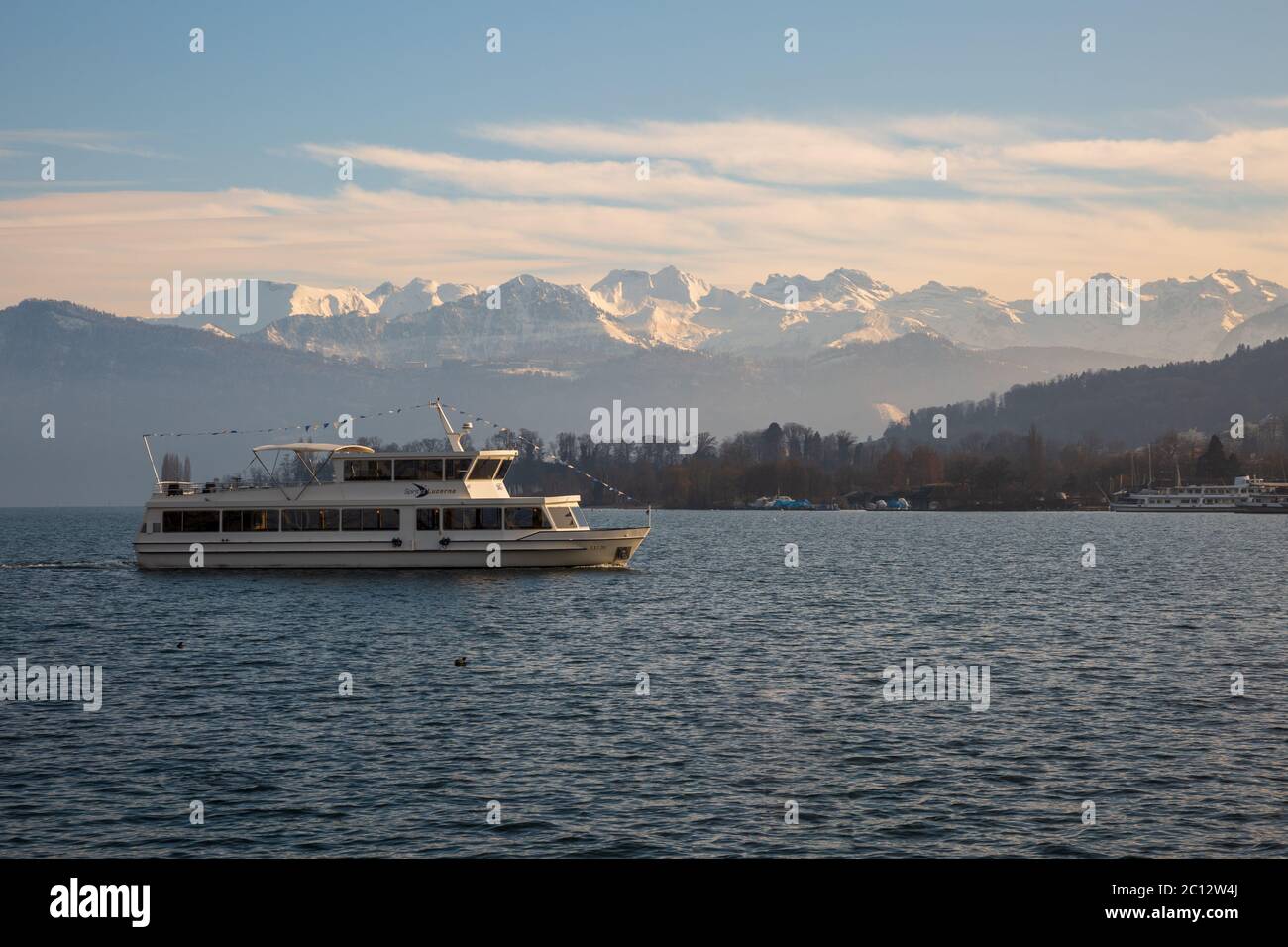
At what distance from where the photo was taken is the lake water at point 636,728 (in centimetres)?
2572

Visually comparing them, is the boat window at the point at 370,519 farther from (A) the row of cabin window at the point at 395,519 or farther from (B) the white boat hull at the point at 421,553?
(B) the white boat hull at the point at 421,553

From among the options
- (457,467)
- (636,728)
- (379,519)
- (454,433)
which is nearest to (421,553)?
(379,519)

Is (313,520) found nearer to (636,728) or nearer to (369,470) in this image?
(369,470)

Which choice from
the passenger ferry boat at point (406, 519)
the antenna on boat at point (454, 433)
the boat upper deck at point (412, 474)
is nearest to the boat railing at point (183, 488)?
the passenger ferry boat at point (406, 519)

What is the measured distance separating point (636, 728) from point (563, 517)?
167 feet

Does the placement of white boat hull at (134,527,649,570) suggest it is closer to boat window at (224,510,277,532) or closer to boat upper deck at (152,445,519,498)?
boat window at (224,510,277,532)

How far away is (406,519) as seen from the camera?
273 feet

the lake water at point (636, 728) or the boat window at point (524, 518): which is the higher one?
the boat window at point (524, 518)

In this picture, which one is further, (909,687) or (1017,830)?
(909,687)

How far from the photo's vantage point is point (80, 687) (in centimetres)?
4375

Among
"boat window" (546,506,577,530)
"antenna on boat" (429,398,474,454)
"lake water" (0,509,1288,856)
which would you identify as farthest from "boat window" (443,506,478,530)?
"lake water" (0,509,1288,856)
